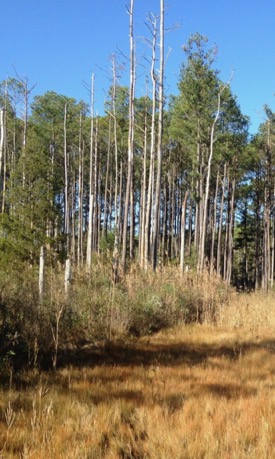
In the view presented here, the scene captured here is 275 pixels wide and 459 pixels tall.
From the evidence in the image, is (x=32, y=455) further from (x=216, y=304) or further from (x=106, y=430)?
(x=216, y=304)

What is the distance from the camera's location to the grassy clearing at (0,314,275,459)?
7.47 feet

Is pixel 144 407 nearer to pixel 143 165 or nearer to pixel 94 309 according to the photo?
pixel 94 309

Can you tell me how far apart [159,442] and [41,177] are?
30.4 feet

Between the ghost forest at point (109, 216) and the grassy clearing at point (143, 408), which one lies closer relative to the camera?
the grassy clearing at point (143, 408)

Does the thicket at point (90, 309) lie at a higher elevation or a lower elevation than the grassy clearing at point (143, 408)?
higher

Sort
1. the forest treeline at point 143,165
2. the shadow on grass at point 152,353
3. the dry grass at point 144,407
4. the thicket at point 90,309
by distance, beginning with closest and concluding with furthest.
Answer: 1. the dry grass at point 144,407
2. the thicket at point 90,309
3. the shadow on grass at point 152,353
4. the forest treeline at point 143,165

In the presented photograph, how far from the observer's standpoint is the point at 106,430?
2.52 metres

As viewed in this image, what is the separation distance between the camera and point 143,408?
283 cm

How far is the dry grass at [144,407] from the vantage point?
7.47 ft

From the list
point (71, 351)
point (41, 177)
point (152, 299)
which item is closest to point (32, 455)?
point (71, 351)

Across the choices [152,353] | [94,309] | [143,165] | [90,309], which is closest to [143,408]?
[152,353]

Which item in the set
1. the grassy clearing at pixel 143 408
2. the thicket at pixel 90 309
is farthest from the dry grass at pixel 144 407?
the thicket at pixel 90 309

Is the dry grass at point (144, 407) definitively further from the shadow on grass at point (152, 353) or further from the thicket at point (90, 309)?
the thicket at point (90, 309)

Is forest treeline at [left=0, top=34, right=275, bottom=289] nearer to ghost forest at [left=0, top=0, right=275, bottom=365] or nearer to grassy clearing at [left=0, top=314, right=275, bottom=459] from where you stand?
ghost forest at [left=0, top=0, right=275, bottom=365]
